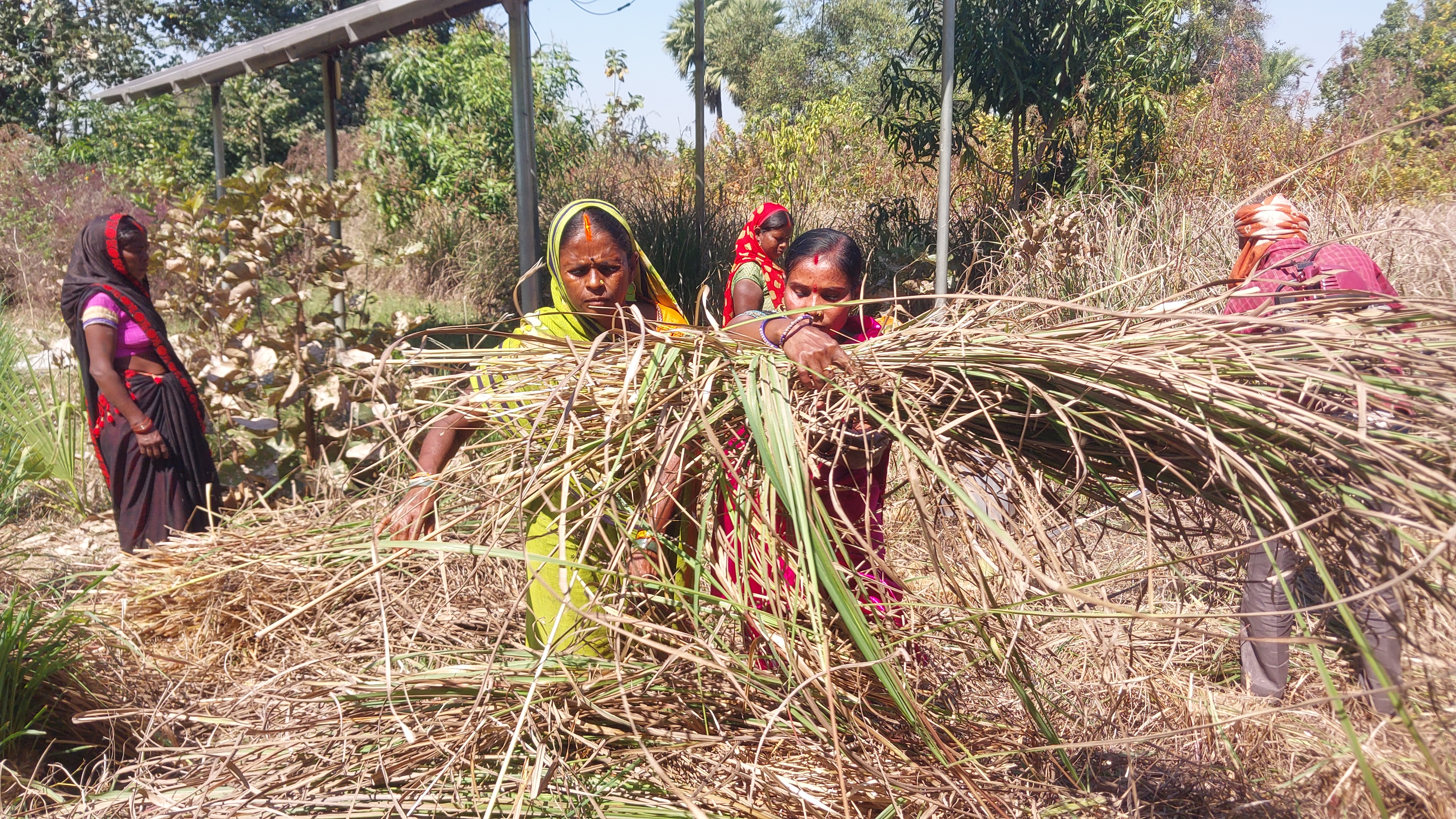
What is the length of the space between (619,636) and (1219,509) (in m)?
1.04

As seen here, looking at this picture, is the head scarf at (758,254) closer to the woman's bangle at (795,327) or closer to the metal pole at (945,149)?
the metal pole at (945,149)

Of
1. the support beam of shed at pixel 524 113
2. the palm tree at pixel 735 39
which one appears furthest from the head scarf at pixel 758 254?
the palm tree at pixel 735 39

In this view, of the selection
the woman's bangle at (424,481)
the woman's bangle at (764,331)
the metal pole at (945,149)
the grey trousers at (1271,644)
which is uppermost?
the metal pole at (945,149)

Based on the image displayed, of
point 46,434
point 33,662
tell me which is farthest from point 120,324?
point 33,662

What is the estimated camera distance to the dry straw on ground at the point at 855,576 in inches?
49.5

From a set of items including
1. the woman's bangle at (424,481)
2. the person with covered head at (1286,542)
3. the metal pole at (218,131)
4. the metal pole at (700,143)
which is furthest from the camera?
the metal pole at (700,143)

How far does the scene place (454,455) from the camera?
1918 mm

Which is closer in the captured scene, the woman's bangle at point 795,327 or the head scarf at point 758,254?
the woman's bangle at point 795,327

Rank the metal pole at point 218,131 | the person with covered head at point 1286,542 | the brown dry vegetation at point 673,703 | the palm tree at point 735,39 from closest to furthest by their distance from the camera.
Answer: the person with covered head at point 1286,542 < the brown dry vegetation at point 673,703 < the metal pole at point 218,131 < the palm tree at point 735,39

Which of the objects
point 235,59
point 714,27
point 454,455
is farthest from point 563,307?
point 714,27

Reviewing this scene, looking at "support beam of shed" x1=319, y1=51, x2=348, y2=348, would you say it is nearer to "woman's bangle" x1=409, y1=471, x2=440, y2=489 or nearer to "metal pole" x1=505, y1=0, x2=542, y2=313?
"metal pole" x1=505, y1=0, x2=542, y2=313

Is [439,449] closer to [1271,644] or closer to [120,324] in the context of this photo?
[1271,644]

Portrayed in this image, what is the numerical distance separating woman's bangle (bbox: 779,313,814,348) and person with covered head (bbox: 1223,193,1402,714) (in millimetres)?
682

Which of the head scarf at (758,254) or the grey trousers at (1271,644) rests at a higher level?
the head scarf at (758,254)
